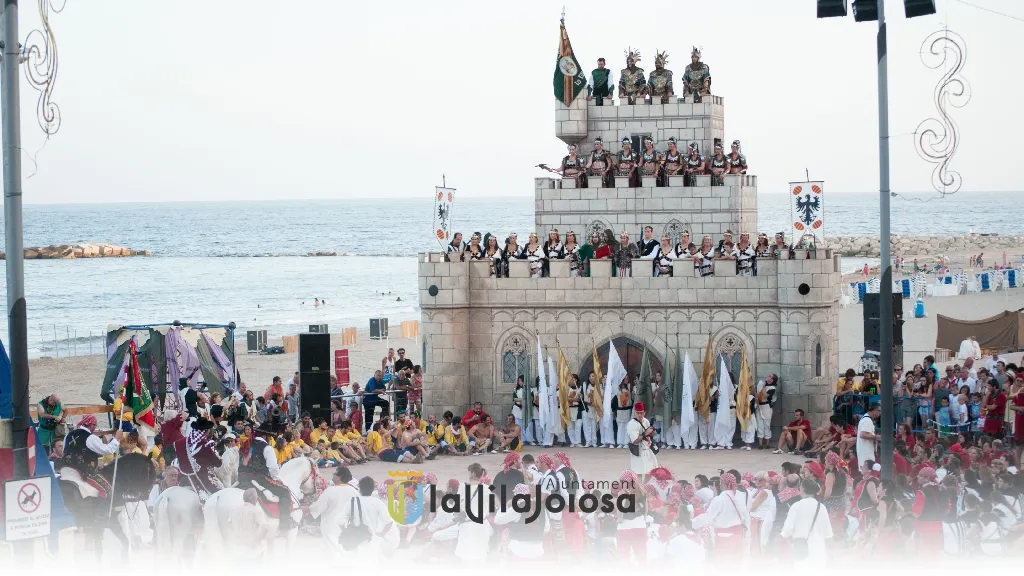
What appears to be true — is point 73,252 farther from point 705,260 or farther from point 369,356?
point 705,260

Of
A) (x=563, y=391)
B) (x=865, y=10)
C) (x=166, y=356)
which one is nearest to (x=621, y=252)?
(x=563, y=391)

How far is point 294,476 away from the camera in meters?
18.9

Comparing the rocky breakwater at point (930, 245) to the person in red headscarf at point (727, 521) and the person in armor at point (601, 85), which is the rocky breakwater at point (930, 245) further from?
the person in red headscarf at point (727, 521)

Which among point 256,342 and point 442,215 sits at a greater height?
point 442,215

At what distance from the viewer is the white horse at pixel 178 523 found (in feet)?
52.9

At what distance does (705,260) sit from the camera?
26703 mm

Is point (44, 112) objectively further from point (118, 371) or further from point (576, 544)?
point (118, 371)

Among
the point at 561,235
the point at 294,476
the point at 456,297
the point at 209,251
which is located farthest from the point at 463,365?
the point at 209,251

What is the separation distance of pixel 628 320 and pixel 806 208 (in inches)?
165

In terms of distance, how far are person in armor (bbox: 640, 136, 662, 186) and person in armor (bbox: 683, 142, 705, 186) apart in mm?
546

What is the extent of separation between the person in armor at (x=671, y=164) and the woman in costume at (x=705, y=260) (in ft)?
6.93

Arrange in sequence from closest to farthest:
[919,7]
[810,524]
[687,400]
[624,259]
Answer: [810,524], [919,7], [687,400], [624,259]

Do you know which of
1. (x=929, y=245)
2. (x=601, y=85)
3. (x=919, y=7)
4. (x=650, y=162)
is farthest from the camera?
(x=929, y=245)

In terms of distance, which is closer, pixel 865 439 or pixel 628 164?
pixel 865 439
